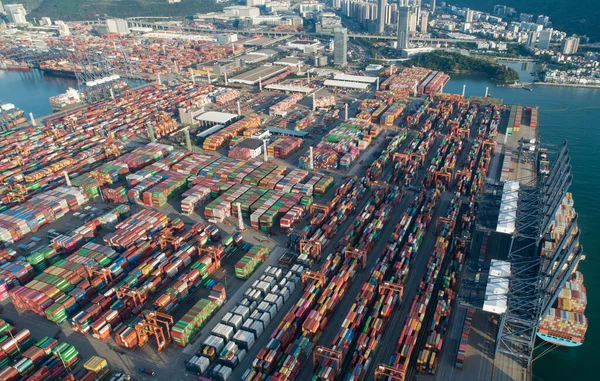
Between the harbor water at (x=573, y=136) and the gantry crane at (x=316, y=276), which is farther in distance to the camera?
the gantry crane at (x=316, y=276)

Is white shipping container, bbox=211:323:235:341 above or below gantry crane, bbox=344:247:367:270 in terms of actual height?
below

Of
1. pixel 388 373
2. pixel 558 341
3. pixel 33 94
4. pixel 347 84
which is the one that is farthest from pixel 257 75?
pixel 388 373

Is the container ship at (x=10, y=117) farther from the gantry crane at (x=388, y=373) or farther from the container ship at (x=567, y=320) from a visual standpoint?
the container ship at (x=567, y=320)

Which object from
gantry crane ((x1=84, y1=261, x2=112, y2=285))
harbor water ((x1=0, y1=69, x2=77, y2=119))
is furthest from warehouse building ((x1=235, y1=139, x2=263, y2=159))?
harbor water ((x1=0, y1=69, x2=77, y2=119))

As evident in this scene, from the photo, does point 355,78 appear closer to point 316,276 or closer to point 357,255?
point 357,255

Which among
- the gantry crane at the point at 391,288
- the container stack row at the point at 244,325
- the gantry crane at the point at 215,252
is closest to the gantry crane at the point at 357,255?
the gantry crane at the point at 391,288

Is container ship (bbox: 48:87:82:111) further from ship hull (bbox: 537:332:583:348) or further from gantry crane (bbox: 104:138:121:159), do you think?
ship hull (bbox: 537:332:583:348)

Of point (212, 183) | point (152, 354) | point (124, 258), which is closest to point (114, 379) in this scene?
point (152, 354)
